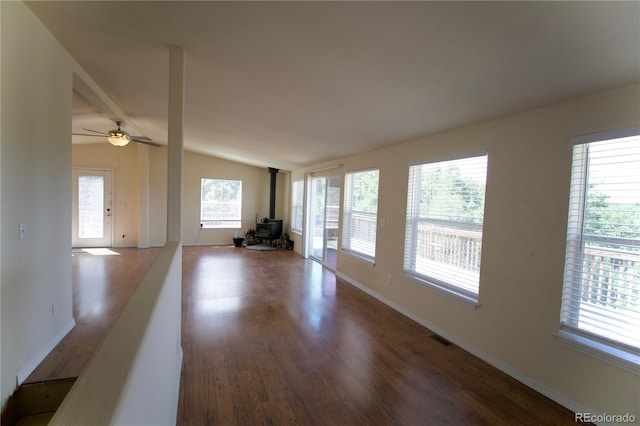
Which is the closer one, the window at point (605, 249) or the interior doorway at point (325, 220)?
the window at point (605, 249)

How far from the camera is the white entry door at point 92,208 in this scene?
279 inches

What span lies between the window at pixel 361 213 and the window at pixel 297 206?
103 inches

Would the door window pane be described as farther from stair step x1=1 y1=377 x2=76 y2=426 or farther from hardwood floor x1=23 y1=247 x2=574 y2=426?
stair step x1=1 y1=377 x2=76 y2=426

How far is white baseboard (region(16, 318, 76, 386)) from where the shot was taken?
207 cm

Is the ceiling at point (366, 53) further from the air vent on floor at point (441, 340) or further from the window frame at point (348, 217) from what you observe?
the air vent on floor at point (441, 340)

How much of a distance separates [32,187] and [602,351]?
4.26 metres

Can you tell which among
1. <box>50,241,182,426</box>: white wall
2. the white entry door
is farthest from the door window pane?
<box>50,241,182,426</box>: white wall

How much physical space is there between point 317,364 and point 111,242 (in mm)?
7286

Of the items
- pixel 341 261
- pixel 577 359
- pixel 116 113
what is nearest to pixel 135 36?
pixel 116 113

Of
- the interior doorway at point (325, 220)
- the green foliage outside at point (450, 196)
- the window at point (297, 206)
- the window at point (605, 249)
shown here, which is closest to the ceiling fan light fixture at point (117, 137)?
the interior doorway at point (325, 220)

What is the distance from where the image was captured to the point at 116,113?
180 inches

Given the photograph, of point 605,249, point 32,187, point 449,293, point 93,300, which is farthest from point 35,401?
point 605,249

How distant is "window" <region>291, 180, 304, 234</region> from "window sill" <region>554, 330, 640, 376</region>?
20.2 feet

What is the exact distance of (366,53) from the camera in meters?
1.88
